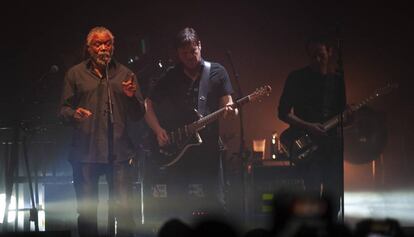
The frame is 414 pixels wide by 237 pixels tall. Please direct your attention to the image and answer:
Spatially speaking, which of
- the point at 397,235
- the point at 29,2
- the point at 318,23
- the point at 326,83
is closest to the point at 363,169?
the point at 318,23

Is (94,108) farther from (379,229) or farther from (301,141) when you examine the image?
(379,229)

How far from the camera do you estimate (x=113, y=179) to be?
600 cm

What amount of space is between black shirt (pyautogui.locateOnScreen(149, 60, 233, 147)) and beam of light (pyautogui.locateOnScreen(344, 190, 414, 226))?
7.23 feet

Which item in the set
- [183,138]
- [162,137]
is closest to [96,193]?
[162,137]

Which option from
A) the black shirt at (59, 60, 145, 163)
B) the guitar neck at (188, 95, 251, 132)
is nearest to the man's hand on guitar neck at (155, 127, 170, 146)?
the guitar neck at (188, 95, 251, 132)

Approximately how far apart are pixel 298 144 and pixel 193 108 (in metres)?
1.15

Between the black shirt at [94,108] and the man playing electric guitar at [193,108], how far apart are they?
1248 mm

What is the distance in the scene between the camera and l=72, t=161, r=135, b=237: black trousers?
19.3 feet

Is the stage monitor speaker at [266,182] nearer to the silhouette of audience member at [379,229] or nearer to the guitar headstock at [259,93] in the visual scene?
the guitar headstock at [259,93]

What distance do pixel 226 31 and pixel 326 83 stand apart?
3.17 m

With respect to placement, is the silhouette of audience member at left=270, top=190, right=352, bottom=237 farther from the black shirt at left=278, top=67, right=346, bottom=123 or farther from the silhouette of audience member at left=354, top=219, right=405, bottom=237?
the black shirt at left=278, top=67, right=346, bottom=123

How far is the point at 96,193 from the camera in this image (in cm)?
600

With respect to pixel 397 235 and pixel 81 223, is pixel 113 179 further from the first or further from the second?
pixel 397 235

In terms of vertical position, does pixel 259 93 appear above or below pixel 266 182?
above
